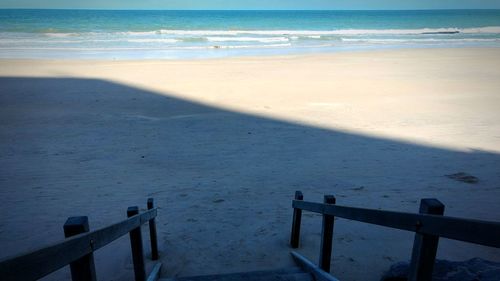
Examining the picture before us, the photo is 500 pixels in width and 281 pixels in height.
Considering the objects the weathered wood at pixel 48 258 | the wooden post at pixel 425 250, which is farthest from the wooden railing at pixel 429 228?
the weathered wood at pixel 48 258

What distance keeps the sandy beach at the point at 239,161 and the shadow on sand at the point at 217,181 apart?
3 centimetres

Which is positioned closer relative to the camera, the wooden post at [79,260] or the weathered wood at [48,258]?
the weathered wood at [48,258]

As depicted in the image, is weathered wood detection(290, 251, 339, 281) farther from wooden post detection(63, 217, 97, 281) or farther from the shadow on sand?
wooden post detection(63, 217, 97, 281)

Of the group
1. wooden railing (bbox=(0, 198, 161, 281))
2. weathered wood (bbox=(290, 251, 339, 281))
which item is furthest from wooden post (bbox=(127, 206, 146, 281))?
weathered wood (bbox=(290, 251, 339, 281))

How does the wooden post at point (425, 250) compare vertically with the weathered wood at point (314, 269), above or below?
above

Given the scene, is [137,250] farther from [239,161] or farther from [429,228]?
[239,161]

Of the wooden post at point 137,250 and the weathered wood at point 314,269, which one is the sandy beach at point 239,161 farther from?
the wooden post at point 137,250

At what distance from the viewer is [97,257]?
13.3 ft

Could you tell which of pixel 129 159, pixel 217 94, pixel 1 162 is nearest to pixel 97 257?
pixel 129 159

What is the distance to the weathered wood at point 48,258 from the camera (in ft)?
3.23

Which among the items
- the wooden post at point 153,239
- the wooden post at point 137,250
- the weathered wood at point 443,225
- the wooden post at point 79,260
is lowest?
the wooden post at point 153,239

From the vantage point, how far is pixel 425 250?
4.88 feet

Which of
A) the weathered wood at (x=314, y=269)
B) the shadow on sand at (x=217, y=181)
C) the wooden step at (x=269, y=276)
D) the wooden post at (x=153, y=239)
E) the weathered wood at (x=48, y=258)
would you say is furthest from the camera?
the shadow on sand at (x=217, y=181)

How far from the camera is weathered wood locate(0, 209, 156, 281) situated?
98 cm
